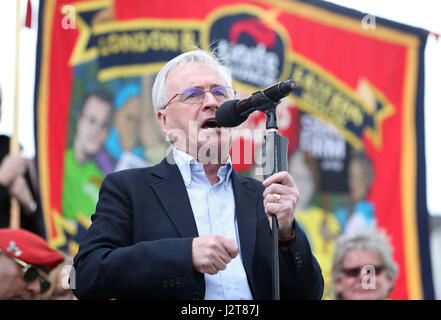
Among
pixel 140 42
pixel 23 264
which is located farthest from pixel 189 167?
pixel 140 42

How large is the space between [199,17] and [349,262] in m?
2.96

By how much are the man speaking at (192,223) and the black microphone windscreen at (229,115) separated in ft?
0.90

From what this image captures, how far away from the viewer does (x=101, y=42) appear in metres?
5.29

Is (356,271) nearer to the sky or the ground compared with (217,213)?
nearer to the ground

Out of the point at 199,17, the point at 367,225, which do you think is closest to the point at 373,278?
the point at 367,225

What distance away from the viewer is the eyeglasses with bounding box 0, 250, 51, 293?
3.31 meters

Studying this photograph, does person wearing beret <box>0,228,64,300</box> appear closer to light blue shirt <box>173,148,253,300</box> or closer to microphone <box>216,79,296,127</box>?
light blue shirt <box>173,148,253,300</box>

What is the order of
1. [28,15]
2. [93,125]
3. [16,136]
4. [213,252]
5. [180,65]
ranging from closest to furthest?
[213,252] < [180,65] < [16,136] < [28,15] < [93,125]

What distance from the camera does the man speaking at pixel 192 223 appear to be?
187 centimetres

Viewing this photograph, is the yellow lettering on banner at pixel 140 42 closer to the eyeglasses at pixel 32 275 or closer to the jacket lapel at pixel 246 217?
the eyeglasses at pixel 32 275

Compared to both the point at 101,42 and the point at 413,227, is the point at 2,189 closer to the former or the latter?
the point at 101,42

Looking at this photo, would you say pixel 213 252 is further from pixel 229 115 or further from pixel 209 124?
pixel 209 124

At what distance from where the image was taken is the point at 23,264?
10.9 ft

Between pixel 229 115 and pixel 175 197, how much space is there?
1.32 ft
